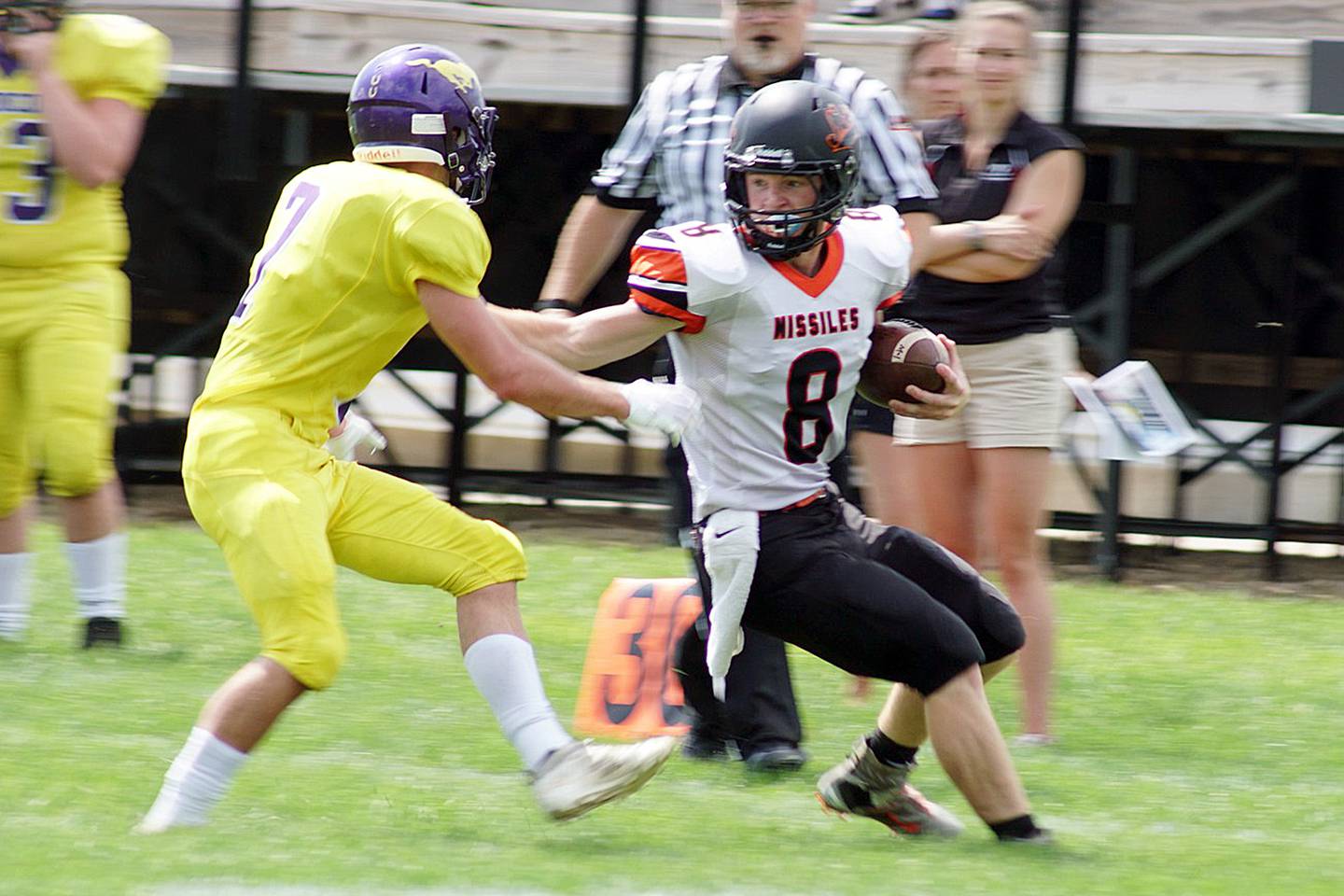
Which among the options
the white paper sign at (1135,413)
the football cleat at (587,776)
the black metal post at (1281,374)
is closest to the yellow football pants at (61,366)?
the football cleat at (587,776)

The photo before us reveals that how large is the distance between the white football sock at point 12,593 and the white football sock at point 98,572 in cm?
20

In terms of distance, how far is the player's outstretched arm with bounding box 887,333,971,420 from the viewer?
410cm

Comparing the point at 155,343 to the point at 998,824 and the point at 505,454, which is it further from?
the point at 998,824

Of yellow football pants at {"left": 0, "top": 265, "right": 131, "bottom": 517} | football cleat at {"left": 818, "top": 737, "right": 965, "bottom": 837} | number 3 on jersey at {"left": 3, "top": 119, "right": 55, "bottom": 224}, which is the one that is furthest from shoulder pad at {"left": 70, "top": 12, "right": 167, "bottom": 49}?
football cleat at {"left": 818, "top": 737, "right": 965, "bottom": 837}

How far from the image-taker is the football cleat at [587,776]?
3.93 metres

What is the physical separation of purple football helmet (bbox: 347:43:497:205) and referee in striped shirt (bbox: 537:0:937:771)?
944mm

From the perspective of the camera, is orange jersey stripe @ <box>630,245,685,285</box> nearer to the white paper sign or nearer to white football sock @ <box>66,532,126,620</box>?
white football sock @ <box>66,532,126,620</box>

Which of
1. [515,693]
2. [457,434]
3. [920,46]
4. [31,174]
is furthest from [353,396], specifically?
[457,434]

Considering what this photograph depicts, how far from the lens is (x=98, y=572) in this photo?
19.1ft

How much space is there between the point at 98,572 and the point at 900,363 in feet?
9.28

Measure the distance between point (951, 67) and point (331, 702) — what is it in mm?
2717

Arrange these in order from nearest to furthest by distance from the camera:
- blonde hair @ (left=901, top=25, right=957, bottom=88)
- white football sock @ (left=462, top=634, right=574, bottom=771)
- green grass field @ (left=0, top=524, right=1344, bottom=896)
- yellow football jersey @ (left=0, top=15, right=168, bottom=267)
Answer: green grass field @ (left=0, top=524, right=1344, bottom=896)
white football sock @ (left=462, top=634, right=574, bottom=771)
yellow football jersey @ (left=0, top=15, right=168, bottom=267)
blonde hair @ (left=901, top=25, right=957, bottom=88)

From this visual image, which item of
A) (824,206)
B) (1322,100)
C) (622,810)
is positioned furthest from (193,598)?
(1322,100)

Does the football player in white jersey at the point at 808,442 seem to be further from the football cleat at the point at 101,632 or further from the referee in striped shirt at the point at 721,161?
the football cleat at the point at 101,632
